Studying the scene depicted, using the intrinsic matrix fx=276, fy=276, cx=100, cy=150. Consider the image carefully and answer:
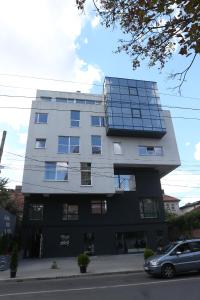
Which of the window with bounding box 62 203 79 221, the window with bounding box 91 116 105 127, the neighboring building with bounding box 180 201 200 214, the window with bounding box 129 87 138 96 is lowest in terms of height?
the window with bounding box 62 203 79 221

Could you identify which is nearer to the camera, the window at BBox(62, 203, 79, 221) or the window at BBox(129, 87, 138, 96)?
the window at BBox(62, 203, 79, 221)

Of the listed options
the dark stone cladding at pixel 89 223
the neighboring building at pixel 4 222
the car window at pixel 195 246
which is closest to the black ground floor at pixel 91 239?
the dark stone cladding at pixel 89 223

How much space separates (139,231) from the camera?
28797 millimetres

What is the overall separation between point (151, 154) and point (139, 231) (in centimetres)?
827

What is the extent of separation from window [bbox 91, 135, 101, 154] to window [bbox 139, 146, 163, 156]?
4.62 metres

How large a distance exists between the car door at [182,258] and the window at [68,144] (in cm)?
1726

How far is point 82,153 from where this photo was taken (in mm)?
28844

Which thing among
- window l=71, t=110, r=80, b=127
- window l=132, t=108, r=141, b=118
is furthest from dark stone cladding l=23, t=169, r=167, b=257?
window l=71, t=110, r=80, b=127

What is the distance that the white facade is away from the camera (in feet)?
88.5

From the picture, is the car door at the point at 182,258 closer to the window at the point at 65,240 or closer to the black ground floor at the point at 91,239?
the black ground floor at the point at 91,239

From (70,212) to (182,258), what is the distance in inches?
647

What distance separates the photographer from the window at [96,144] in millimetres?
29422

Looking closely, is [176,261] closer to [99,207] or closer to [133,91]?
[99,207]

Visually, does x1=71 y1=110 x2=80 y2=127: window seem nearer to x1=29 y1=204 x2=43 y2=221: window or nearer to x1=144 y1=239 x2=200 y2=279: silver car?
x1=29 y1=204 x2=43 y2=221: window
